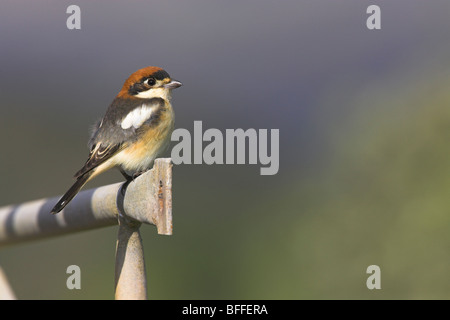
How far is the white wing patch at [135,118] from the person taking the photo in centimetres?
395

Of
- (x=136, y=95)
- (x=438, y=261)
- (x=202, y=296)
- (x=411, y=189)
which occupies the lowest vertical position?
(x=202, y=296)

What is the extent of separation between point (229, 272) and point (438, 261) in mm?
2444

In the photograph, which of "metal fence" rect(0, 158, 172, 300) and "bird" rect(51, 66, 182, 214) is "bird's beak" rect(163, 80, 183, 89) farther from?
"metal fence" rect(0, 158, 172, 300)

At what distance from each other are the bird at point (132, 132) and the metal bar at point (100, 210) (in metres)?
0.47

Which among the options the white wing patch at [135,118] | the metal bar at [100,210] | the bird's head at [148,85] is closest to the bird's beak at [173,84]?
the bird's head at [148,85]

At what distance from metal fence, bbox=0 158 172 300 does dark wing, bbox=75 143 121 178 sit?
48 centimetres

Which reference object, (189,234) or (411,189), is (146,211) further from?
(189,234)

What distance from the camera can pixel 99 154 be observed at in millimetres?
3824

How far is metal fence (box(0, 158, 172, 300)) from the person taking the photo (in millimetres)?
2350

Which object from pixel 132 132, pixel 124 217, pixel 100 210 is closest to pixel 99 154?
pixel 132 132

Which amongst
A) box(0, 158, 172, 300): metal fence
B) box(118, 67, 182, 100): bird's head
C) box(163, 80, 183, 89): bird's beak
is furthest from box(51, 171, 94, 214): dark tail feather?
box(163, 80, 183, 89): bird's beak

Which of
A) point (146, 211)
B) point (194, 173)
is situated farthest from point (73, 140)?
point (146, 211)

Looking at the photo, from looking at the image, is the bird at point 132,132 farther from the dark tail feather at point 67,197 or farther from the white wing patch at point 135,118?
the dark tail feather at point 67,197

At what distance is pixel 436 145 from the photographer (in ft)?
22.5
